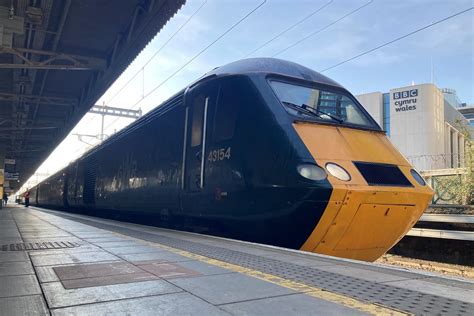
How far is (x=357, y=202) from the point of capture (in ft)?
16.2

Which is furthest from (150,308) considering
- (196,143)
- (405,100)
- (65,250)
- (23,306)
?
(405,100)

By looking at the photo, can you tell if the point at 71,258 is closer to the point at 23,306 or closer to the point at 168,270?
the point at 168,270

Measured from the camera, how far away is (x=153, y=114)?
941 cm

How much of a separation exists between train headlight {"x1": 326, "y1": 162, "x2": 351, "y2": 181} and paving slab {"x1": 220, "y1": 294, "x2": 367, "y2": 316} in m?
2.38

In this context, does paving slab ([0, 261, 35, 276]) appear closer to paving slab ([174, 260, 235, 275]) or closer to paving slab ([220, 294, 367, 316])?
paving slab ([174, 260, 235, 275])

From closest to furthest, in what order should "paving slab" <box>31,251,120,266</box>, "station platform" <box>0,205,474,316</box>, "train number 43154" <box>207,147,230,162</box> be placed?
"station platform" <box>0,205,474,316</box> → "paving slab" <box>31,251,120,266</box> → "train number 43154" <box>207,147,230,162</box>

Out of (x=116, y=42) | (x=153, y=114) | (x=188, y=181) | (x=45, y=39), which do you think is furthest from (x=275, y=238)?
(x=45, y=39)

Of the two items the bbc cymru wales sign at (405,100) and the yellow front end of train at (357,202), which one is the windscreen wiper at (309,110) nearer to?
the yellow front end of train at (357,202)

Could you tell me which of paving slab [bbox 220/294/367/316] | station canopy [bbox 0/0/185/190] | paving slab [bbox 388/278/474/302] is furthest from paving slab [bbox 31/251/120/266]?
station canopy [bbox 0/0/185/190]

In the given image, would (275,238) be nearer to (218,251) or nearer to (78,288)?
(218,251)

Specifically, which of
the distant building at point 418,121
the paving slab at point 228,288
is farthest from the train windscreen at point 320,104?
the distant building at point 418,121

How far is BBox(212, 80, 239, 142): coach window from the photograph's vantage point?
619cm

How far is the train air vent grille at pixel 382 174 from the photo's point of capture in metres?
5.24

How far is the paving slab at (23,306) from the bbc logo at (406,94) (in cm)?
5495
